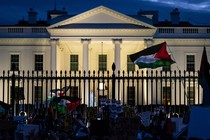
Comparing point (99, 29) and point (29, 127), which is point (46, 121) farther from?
point (99, 29)

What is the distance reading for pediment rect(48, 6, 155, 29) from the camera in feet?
176

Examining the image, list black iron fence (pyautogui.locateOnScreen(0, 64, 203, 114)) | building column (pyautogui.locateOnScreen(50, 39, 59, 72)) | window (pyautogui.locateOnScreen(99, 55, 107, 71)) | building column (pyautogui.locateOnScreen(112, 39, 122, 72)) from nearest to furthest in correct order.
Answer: black iron fence (pyautogui.locateOnScreen(0, 64, 203, 114)) < building column (pyautogui.locateOnScreen(112, 39, 122, 72)) < building column (pyautogui.locateOnScreen(50, 39, 59, 72)) < window (pyautogui.locateOnScreen(99, 55, 107, 71))

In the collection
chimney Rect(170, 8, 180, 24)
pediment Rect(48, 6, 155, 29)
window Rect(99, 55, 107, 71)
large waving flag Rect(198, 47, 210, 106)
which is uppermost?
chimney Rect(170, 8, 180, 24)

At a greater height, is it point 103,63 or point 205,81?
point 103,63

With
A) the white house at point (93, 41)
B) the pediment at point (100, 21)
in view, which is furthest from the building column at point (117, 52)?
the pediment at point (100, 21)

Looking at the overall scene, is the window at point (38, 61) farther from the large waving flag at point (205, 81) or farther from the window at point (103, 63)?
the large waving flag at point (205, 81)

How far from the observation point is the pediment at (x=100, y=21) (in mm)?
53625

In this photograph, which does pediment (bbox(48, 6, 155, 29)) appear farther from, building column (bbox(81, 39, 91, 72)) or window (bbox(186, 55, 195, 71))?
window (bbox(186, 55, 195, 71))

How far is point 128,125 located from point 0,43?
131 ft

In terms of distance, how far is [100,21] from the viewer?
54.0 metres

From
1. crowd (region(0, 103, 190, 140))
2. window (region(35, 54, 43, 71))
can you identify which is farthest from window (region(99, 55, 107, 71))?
crowd (region(0, 103, 190, 140))

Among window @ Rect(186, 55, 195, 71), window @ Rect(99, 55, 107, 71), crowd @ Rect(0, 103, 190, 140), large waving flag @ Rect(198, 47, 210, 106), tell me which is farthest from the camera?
window @ Rect(99, 55, 107, 71)

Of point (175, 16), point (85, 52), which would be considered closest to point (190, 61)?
point (175, 16)

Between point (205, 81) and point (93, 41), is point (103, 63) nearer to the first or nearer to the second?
point (93, 41)
